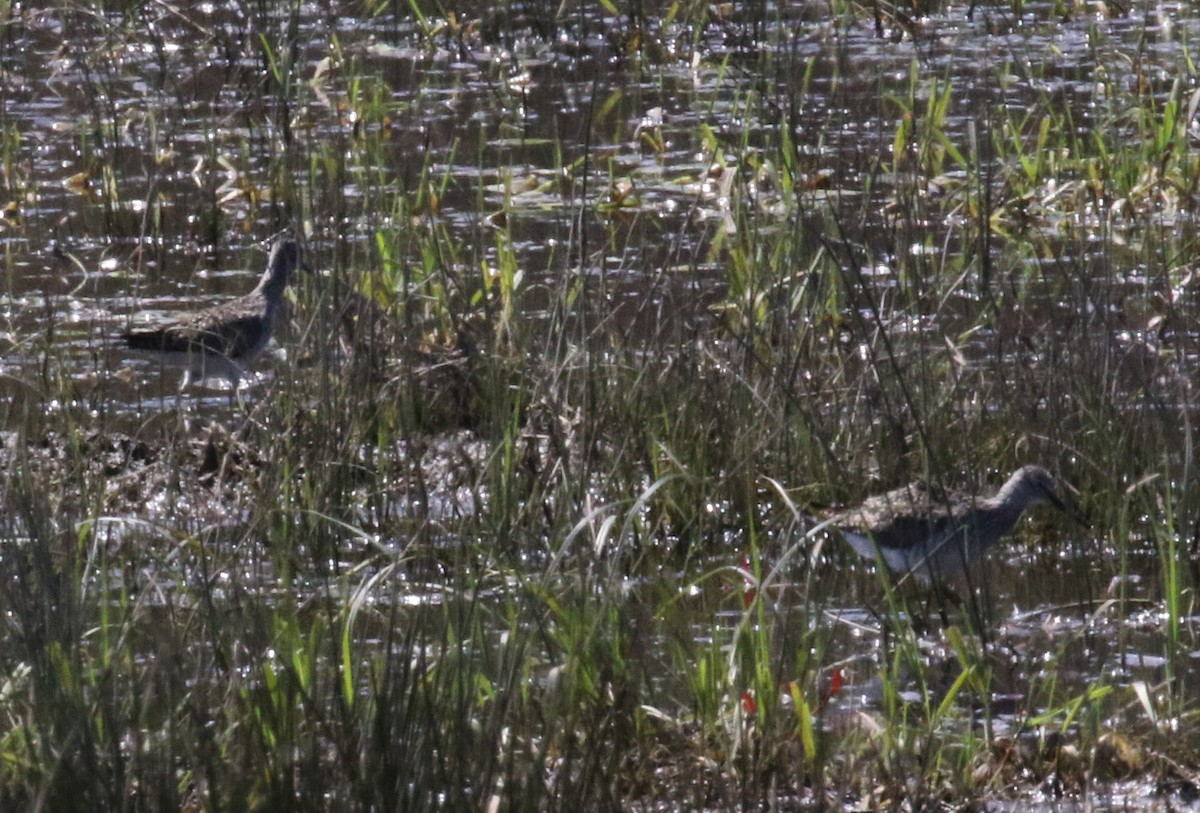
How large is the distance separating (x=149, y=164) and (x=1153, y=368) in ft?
18.3

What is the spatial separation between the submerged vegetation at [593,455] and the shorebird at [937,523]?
0.13 metres

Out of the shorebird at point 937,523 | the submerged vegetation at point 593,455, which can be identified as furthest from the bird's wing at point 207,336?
the shorebird at point 937,523

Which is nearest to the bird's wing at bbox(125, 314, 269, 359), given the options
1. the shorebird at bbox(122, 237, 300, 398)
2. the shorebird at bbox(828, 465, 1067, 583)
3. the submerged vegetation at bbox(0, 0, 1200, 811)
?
the shorebird at bbox(122, 237, 300, 398)

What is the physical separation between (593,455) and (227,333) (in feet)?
9.33

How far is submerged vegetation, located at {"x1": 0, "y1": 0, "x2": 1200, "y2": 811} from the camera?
396 cm

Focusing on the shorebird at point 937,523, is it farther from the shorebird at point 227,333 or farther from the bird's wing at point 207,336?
the bird's wing at point 207,336

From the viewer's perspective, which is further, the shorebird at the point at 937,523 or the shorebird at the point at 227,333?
the shorebird at the point at 227,333

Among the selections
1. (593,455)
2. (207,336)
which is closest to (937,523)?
(593,455)

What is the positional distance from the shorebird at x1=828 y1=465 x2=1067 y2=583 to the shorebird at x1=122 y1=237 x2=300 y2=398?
2.53m

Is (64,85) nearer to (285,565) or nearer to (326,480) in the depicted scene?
(326,480)

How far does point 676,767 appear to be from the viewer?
14.6 ft

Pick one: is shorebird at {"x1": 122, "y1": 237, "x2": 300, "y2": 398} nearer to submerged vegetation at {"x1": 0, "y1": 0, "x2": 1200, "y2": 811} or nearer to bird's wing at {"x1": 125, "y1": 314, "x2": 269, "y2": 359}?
bird's wing at {"x1": 125, "y1": 314, "x2": 269, "y2": 359}

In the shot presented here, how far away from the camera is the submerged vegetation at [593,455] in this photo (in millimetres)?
3965

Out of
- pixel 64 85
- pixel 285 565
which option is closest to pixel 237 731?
pixel 285 565
